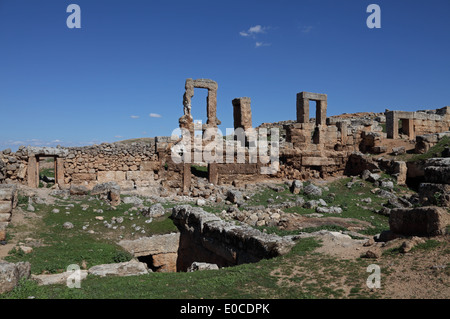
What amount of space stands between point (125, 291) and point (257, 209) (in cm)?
909

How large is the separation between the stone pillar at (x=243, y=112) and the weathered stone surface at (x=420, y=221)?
14048mm

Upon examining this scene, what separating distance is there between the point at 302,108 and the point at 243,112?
382cm

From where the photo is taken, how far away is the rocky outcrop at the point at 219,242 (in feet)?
27.2

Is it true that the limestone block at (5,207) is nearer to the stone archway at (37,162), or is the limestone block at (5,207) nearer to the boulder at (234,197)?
the stone archway at (37,162)

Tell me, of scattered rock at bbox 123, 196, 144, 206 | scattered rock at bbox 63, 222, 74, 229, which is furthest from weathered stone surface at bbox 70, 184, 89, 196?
scattered rock at bbox 63, 222, 74, 229

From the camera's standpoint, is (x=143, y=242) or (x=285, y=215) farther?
(x=285, y=215)

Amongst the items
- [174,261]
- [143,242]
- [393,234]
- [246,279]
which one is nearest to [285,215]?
[174,261]

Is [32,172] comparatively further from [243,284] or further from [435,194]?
[435,194]

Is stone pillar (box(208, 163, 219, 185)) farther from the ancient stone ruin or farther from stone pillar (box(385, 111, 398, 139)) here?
stone pillar (box(385, 111, 398, 139))

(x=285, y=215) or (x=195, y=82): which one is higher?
(x=195, y=82)

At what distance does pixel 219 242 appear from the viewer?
1017 cm

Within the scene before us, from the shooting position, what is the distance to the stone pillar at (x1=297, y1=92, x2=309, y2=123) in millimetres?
21438

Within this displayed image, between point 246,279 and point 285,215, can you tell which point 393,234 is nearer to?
point 246,279

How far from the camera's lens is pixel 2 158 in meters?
15.7
